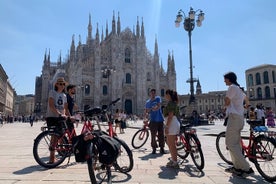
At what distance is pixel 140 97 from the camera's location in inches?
1706

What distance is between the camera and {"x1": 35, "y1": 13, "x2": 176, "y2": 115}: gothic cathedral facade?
4022cm

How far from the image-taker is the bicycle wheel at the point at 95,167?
8.00 ft

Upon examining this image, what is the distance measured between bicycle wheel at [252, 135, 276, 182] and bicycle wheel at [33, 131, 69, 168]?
3164mm

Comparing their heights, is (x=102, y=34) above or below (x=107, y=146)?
above

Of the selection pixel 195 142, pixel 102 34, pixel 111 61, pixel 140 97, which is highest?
pixel 102 34

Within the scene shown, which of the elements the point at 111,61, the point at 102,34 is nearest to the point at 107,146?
the point at 111,61

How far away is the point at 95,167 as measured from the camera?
2.79m

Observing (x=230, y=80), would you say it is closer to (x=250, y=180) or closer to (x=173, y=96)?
(x=173, y=96)

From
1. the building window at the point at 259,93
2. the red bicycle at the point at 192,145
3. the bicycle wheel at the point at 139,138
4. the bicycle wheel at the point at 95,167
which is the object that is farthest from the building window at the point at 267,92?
the bicycle wheel at the point at 95,167

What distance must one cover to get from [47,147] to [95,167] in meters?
1.69

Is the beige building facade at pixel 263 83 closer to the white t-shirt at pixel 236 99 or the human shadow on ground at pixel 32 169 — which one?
the white t-shirt at pixel 236 99

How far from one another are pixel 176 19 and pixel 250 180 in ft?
45.3

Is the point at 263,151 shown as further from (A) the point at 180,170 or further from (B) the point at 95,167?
(B) the point at 95,167

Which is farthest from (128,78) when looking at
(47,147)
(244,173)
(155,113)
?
(244,173)
